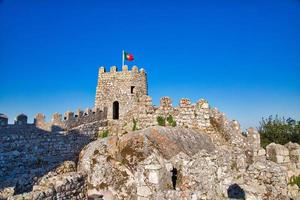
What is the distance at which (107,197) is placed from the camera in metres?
11.2

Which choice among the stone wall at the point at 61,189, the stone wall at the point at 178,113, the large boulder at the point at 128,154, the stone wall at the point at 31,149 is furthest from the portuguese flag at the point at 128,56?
the stone wall at the point at 61,189

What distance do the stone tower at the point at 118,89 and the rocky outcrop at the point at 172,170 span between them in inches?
557

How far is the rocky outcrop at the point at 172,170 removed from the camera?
281 inches

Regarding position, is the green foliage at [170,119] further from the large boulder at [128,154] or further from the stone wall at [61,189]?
the stone wall at [61,189]

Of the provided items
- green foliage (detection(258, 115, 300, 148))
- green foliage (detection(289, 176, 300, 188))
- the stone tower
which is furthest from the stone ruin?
green foliage (detection(258, 115, 300, 148))

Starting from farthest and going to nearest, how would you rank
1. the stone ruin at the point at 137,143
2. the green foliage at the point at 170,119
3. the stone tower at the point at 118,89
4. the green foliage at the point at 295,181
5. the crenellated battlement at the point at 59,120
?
the stone tower at the point at 118,89, the crenellated battlement at the point at 59,120, the green foliage at the point at 170,119, the green foliage at the point at 295,181, the stone ruin at the point at 137,143

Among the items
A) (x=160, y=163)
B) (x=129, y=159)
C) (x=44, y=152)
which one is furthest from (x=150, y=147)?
(x=44, y=152)

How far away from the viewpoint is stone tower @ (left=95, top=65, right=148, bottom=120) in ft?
92.7

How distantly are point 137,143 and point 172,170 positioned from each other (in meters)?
3.16

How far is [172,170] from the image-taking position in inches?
380

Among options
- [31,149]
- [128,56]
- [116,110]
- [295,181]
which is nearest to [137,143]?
[295,181]

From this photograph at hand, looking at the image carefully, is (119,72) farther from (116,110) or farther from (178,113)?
(178,113)

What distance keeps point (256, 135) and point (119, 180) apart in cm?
826

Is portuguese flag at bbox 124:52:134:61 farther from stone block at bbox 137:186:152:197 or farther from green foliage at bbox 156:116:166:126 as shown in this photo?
stone block at bbox 137:186:152:197
